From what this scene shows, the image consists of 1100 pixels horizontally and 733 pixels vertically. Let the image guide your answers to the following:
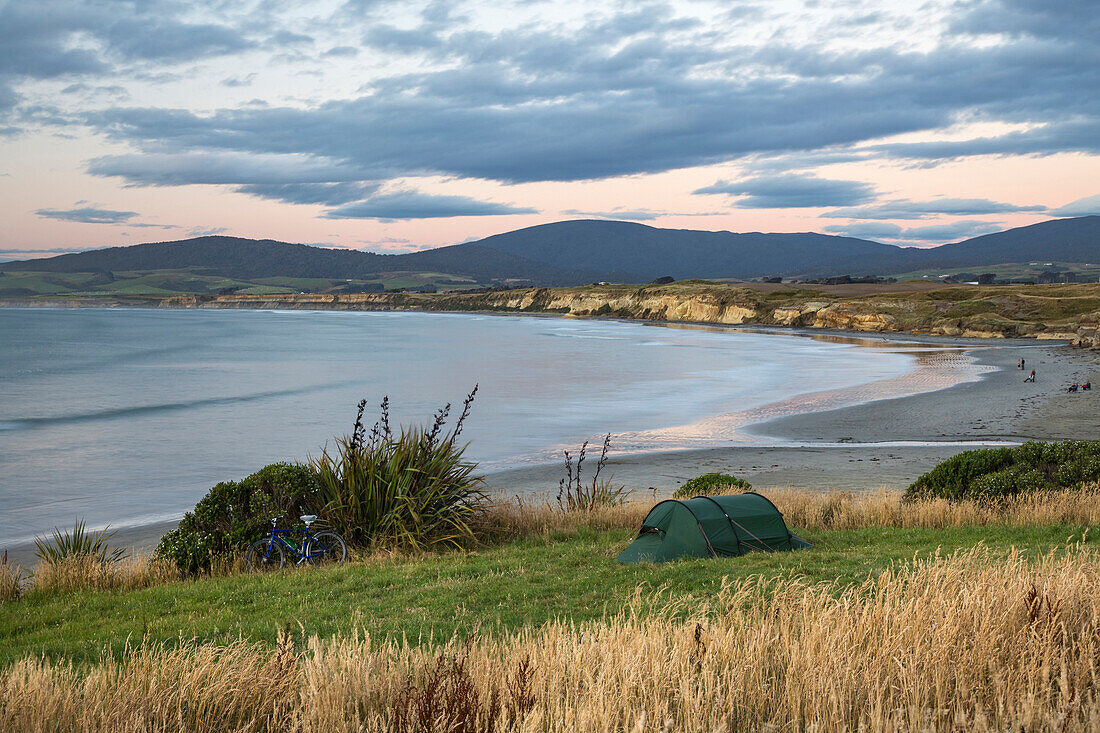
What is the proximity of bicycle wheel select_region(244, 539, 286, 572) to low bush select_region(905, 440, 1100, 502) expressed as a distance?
1067 centimetres

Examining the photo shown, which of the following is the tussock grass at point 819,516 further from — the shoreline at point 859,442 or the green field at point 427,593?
the shoreline at point 859,442

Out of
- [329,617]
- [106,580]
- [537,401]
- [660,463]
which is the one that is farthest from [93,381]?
[329,617]

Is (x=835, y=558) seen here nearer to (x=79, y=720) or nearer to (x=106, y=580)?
(x=79, y=720)

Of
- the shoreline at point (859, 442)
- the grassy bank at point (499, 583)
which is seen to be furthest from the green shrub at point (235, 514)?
the shoreline at point (859, 442)

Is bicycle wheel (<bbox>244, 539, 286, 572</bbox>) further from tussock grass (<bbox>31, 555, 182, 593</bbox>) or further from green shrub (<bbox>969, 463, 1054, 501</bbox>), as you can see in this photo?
green shrub (<bbox>969, 463, 1054, 501</bbox>)

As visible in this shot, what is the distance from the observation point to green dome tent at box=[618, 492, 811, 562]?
422 inches

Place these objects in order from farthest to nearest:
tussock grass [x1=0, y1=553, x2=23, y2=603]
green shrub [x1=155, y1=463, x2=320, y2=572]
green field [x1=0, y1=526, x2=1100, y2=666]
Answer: green shrub [x1=155, y1=463, x2=320, y2=572]
tussock grass [x1=0, y1=553, x2=23, y2=603]
green field [x1=0, y1=526, x2=1100, y2=666]

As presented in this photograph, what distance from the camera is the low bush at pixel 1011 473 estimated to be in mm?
13734

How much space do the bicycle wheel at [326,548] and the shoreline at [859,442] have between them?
5.15 m

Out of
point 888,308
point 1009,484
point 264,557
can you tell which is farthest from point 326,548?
point 888,308

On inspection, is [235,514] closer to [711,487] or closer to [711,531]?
[711,531]

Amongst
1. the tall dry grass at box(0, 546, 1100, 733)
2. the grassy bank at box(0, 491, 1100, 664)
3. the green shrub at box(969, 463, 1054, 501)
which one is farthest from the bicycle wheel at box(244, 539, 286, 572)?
the green shrub at box(969, 463, 1054, 501)

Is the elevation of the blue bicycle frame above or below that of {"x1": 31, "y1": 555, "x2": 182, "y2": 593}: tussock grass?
above

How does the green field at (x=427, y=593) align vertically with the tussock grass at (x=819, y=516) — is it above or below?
above
